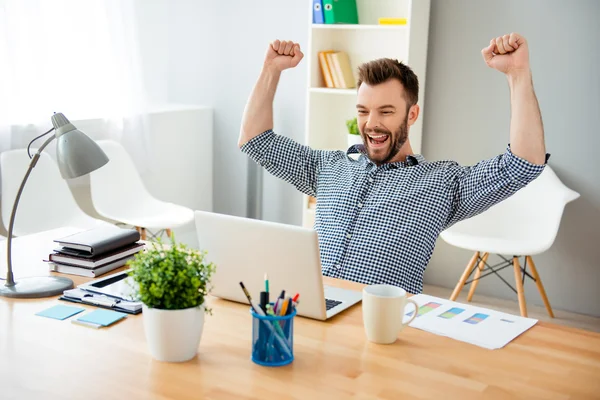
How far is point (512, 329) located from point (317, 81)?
8.98 feet

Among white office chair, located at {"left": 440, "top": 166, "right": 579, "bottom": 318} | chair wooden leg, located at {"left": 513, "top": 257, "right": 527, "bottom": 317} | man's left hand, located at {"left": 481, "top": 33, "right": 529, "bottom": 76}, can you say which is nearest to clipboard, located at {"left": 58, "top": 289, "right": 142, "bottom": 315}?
man's left hand, located at {"left": 481, "top": 33, "right": 529, "bottom": 76}

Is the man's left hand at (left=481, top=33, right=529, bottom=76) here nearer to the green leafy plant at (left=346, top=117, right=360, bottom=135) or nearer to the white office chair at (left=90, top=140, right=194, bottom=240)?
the green leafy plant at (left=346, top=117, right=360, bottom=135)

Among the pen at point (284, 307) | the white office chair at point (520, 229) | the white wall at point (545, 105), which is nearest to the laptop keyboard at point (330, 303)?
the pen at point (284, 307)

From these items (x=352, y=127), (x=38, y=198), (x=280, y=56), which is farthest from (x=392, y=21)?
(x=38, y=198)

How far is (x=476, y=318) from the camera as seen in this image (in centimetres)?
168

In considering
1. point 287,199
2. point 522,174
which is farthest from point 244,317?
point 287,199

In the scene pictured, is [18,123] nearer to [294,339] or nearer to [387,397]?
[294,339]

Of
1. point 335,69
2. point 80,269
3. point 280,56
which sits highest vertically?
point 280,56

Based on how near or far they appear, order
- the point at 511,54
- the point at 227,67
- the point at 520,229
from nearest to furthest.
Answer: the point at 511,54 < the point at 520,229 < the point at 227,67

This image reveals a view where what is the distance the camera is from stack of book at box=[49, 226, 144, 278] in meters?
1.99

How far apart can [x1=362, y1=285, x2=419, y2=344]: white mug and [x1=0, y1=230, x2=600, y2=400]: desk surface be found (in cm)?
2

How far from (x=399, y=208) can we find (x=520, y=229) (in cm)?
176

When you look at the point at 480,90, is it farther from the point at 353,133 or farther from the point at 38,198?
the point at 38,198

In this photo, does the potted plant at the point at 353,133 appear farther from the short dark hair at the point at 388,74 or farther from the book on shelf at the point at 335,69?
the short dark hair at the point at 388,74
